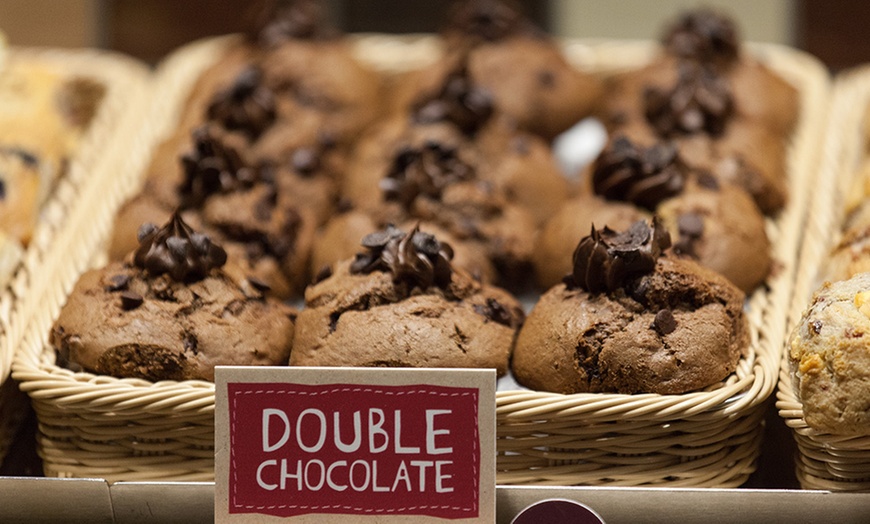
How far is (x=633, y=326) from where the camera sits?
2006 mm

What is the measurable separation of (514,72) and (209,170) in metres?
1.09

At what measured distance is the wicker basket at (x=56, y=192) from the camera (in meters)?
2.24

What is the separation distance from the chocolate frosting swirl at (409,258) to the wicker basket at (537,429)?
0.33 metres

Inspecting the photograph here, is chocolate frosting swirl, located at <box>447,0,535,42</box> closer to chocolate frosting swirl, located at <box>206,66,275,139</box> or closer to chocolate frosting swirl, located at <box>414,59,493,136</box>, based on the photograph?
chocolate frosting swirl, located at <box>414,59,493,136</box>

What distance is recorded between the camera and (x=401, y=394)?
5.95 ft

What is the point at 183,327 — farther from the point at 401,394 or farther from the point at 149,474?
the point at 401,394

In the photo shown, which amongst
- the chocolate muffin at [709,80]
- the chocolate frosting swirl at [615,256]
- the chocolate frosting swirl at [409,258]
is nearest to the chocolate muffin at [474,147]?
the chocolate muffin at [709,80]

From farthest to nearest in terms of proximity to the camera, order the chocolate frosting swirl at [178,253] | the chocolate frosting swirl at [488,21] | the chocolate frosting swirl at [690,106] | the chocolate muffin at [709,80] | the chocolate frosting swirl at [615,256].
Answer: the chocolate frosting swirl at [488,21]
the chocolate muffin at [709,80]
the chocolate frosting swirl at [690,106]
the chocolate frosting swirl at [178,253]
the chocolate frosting swirl at [615,256]

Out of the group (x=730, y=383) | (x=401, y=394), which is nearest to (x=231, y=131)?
(x=401, y=394)

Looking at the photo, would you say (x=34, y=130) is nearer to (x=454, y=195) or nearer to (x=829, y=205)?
(x=454, y=195)

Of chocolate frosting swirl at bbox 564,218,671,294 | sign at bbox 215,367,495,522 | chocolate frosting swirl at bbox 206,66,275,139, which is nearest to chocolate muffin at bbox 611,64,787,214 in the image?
chocolate frosting swirl at bbox 564,218,671,294

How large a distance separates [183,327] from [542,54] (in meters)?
1.63

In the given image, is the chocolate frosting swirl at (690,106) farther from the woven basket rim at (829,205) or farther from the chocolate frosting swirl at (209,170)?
the chocolate frosting swirl at (209,170)

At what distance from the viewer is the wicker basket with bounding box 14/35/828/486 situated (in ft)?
6.31
